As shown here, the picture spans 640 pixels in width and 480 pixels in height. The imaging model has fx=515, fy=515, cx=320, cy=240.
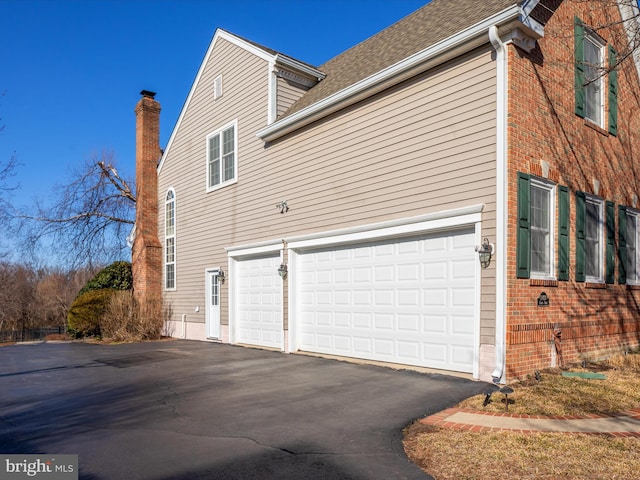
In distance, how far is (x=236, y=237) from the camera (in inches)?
575

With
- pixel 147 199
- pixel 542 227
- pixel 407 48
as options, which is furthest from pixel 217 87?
pixel 542 227

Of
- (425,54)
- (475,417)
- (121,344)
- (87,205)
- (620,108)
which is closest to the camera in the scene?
(475,417)

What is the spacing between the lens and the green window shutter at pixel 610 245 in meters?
10.6

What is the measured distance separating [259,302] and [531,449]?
31.5ft

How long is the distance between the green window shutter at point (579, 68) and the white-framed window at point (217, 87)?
33.1 ft

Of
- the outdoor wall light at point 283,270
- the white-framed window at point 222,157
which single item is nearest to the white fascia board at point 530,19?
the outdoor wall light at point 283,270

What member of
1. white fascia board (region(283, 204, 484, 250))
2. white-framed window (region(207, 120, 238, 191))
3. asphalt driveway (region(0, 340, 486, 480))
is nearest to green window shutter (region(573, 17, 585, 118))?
white fascia board (region(283, 204, 484, 250))

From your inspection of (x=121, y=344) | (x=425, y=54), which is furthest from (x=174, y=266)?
(x=425, y=54)

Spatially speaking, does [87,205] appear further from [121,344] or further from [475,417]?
[475,417]

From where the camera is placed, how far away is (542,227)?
8.95 m

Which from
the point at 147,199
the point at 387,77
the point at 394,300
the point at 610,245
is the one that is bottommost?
the point at 394,300

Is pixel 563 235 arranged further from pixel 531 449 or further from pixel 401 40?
pixel 401 40

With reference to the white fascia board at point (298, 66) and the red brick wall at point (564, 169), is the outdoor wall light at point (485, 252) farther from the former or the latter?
the white fascia board at point (298, 66)

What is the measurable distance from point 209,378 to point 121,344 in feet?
25.3
